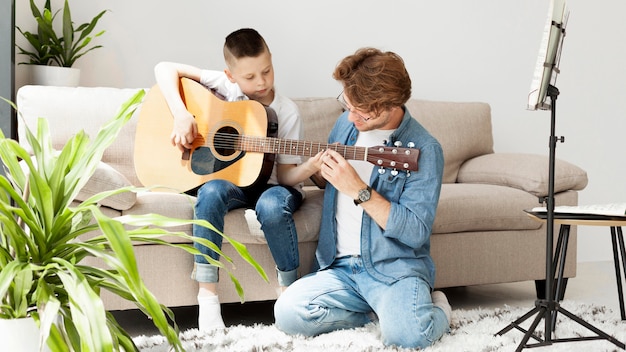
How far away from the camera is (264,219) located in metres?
2.30

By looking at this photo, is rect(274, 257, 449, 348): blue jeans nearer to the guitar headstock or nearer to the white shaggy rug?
the white shaggy rug

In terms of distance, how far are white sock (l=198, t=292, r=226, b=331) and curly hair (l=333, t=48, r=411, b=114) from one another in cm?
73

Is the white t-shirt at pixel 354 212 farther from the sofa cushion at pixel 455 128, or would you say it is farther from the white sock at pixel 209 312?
the sofa cushion at pixel 455 128

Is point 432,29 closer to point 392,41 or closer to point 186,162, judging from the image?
point 392,41

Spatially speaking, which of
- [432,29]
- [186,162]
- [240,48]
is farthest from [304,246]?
[432,29]

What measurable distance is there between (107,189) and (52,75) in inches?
39.1

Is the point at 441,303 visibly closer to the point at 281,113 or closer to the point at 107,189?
the point at 281,113

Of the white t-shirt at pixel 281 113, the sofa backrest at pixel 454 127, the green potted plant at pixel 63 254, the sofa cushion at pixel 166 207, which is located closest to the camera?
the green potted plant at pixel 63 254

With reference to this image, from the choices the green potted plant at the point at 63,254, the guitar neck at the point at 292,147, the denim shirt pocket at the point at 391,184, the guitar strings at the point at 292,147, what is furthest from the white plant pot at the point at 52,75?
the green potted plant at the point at 63,254

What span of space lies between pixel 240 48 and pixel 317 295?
0.82 meters

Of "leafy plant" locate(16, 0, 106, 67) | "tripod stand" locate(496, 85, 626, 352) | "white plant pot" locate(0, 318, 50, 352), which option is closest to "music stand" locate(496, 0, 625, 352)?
"tripod stand" locate(496, 85, 626, 352)

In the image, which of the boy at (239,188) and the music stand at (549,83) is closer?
the music stand at (549,83)

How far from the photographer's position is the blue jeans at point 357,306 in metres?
2.13

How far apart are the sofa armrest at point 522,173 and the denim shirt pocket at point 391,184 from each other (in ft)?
2.97
